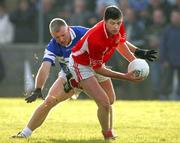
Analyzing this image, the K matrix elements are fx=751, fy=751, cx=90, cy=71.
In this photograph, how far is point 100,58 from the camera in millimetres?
10633

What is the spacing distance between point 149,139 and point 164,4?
1090 centimetres

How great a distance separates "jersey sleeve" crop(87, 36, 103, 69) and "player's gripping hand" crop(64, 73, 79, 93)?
0.54m

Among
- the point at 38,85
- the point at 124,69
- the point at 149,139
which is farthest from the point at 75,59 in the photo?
the point at 124,69

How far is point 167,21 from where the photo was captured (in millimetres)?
21938

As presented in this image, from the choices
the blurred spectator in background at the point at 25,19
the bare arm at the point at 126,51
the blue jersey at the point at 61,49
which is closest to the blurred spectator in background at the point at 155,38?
the blurred spectator in background at the point at 25,19

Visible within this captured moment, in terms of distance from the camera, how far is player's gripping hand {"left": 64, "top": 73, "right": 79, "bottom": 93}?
11148mm

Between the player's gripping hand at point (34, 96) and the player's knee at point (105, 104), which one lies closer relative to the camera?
the player's knee at point (105, 104)

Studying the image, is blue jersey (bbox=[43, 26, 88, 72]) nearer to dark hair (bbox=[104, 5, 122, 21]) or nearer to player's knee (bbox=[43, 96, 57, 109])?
player's knee (bbox=[43, 96, 57, 109])

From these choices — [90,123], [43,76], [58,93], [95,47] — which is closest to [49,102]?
[58,93]

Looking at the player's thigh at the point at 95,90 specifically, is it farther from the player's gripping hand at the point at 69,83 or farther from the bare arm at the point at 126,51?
the bare arm at the point at 126,51

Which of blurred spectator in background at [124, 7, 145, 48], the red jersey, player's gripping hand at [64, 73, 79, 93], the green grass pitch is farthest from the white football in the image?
blurred spectator in background at [124, 7, 145, 48]

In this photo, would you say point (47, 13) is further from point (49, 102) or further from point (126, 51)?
point (126, 51)

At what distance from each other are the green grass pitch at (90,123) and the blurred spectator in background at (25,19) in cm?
378

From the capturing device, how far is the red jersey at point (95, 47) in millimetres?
10523
